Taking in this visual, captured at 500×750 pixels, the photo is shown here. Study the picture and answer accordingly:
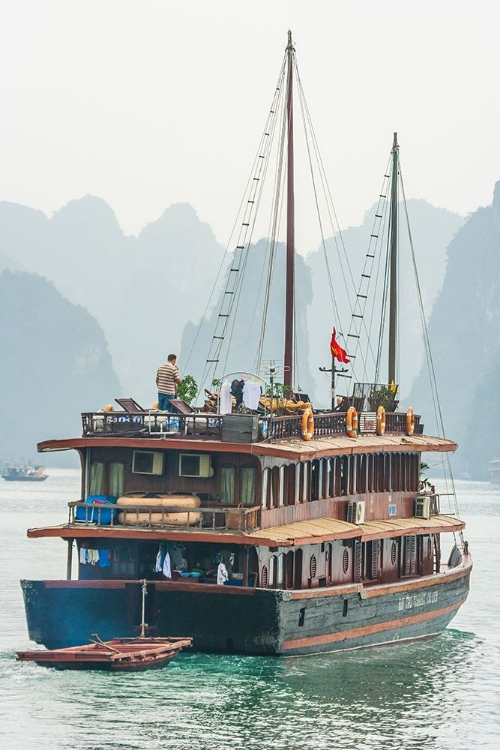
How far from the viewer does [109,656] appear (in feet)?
95.8

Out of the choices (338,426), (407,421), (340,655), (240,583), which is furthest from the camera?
(407,421)

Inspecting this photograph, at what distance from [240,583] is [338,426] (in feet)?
19.6

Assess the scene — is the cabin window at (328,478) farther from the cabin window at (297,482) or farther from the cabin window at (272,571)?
the cabin window at (272,571)

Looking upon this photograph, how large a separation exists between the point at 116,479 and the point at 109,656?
4.50m

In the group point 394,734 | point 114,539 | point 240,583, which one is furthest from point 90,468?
point 394,734

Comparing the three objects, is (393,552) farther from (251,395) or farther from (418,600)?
(251,395)

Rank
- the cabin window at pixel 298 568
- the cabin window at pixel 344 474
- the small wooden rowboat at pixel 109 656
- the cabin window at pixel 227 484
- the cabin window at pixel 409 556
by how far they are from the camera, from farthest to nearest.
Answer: the cabin window at pixel 409 556 < the cabin window at pixel 344 474 < the cabin window at pixel 298 568 < the cabin window at pixel 227 484 < the small wooden rowboat at pixel 109 656

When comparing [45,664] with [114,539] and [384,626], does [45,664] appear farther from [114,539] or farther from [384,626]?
[384,626]

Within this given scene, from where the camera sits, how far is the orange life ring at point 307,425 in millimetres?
33906

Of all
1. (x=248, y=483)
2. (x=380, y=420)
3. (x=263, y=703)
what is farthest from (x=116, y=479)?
(x=380, y=420)

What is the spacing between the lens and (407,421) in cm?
4062

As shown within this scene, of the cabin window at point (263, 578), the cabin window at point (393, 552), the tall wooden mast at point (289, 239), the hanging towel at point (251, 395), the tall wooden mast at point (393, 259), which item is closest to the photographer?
the cabin window at point (263, 578)

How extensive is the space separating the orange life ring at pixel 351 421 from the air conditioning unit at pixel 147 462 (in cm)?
593

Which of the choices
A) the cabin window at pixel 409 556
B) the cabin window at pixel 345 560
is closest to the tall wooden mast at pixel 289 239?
the cabin window at pixel 409 556
